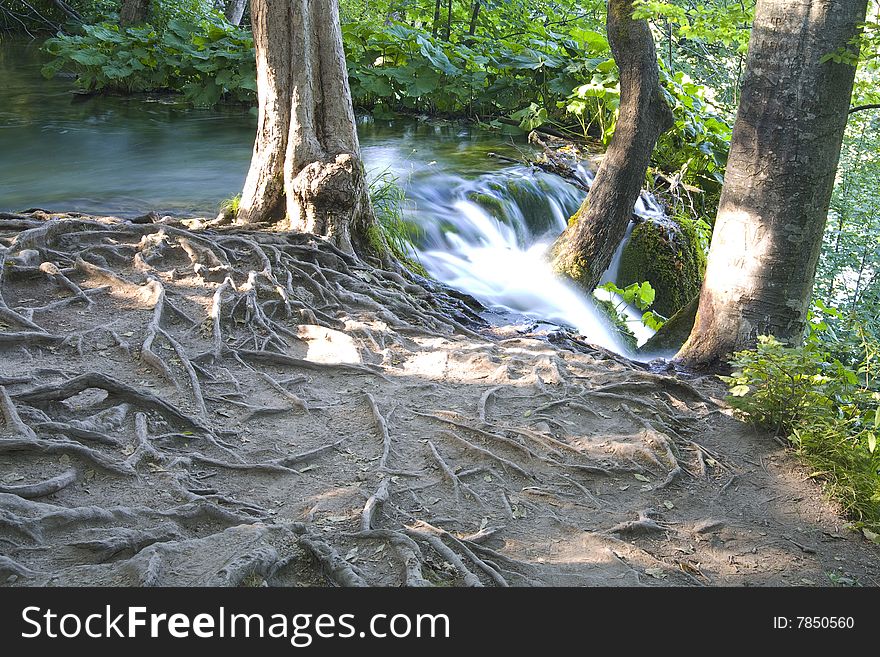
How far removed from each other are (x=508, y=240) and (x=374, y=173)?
7.00 ft

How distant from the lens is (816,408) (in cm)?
515

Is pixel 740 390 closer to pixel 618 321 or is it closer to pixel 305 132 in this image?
pixel 305 132

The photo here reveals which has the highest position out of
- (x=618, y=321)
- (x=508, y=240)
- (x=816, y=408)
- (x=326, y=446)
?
(x=508, y=240)

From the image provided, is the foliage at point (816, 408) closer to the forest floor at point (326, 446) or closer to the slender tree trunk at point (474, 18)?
the forest floor at point (326, 446)

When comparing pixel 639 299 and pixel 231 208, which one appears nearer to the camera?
pixel 231 208

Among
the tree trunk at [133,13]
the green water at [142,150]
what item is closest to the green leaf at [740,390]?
the green water at [142,150]

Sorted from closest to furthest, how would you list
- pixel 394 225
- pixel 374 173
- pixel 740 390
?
pixel 740 390
pixel 394 225
pixel 374 173

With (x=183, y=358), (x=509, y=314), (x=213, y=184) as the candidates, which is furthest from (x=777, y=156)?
(x=213, y=184)

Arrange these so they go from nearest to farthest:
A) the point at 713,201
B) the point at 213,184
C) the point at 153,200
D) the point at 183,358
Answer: the point at 183,358 → the point at 153,200 → the point at 213,184 → the point at 713,201

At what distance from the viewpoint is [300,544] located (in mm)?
3229

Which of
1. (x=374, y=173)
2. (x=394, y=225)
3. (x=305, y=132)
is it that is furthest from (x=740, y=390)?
(x=374, y=173)

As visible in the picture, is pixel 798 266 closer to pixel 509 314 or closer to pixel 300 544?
pixel 509 314

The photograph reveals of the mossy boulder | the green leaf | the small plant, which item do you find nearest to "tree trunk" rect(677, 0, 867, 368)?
the green leaf

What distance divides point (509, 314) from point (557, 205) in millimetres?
3768
